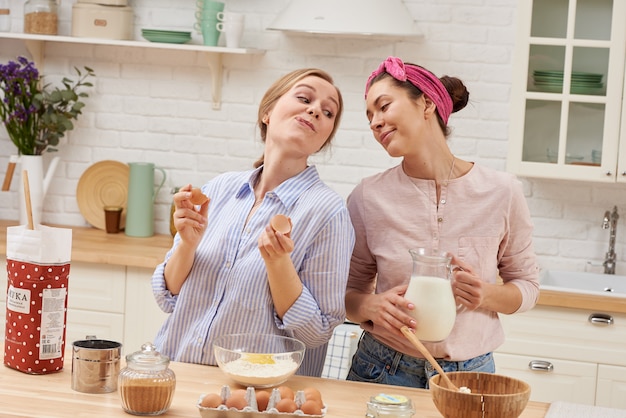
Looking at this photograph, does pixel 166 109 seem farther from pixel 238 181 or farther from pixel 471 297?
pixel 471 297

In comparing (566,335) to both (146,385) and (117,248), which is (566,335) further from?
(146,385)

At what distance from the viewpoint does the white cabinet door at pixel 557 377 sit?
3529 mm

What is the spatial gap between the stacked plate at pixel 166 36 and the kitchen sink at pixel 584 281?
1.84 metres

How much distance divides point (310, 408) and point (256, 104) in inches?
102

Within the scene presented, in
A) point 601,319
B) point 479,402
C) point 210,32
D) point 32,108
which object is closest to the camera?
point 479,402

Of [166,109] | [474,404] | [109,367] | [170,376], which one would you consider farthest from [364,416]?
[166,109]

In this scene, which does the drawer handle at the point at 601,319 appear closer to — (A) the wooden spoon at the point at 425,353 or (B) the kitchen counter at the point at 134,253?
(B) the kitchen counter at the point at 134,253

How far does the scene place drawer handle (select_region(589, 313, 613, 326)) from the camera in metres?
3.47

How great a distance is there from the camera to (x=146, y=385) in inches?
72.6

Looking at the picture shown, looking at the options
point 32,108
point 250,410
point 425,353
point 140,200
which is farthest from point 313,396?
point 32,108

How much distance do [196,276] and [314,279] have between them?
0.96 feet

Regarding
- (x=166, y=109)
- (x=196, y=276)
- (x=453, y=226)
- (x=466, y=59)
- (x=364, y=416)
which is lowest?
(x=364, y=416)

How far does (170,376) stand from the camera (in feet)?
6.12

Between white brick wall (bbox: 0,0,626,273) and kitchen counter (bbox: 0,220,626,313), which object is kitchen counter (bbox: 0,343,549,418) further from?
white brick wall (bbox: 0,0,626,273)
